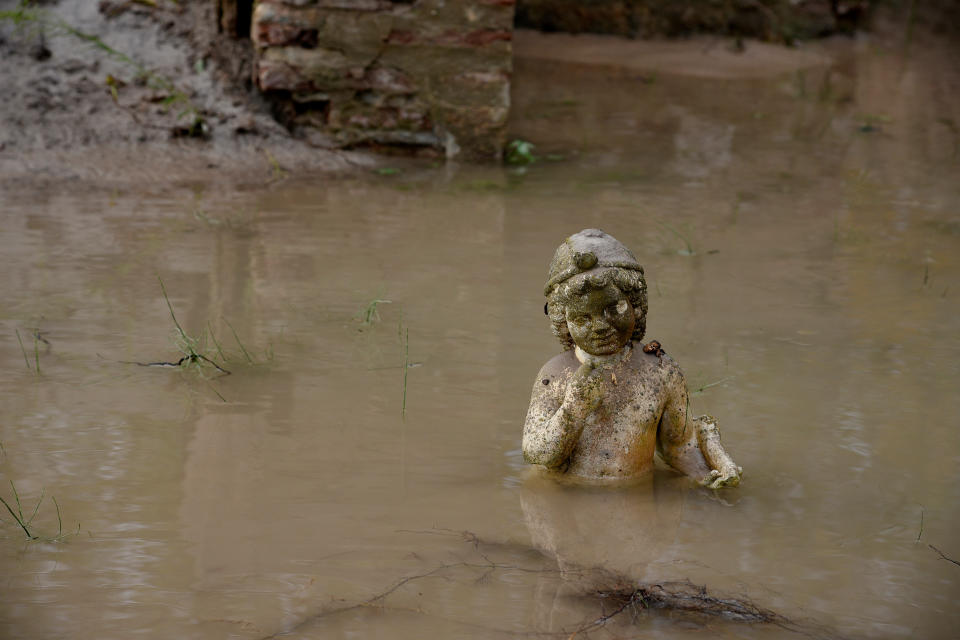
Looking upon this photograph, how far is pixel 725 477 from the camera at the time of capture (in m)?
3.02

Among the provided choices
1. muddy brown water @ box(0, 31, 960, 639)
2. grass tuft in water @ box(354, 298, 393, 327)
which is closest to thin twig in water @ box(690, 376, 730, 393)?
muddy brown water @ box(0, 31, 960, 639)

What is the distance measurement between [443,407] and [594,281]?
91 centimetres

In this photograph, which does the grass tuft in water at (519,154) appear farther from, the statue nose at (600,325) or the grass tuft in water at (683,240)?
the statue nose at (600,325)

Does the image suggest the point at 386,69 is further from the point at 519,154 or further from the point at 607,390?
the point at 607,390

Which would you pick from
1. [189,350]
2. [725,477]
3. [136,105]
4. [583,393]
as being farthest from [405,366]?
[136,105]

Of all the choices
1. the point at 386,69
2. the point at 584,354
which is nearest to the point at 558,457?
the point at 584,354

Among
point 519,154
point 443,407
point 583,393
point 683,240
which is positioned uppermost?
point 519,154

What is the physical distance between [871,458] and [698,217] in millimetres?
2749

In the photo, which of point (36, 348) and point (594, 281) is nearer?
point (594, 281)

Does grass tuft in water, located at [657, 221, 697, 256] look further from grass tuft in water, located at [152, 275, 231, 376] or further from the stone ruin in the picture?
grass tuft in water, located at [152, 275, 231, 376]

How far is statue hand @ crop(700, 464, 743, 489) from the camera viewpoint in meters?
3.02

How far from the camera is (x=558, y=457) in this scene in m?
3.04

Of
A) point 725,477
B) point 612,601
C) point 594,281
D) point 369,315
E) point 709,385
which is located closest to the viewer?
point 612,601

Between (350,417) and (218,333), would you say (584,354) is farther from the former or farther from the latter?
(218,333)
